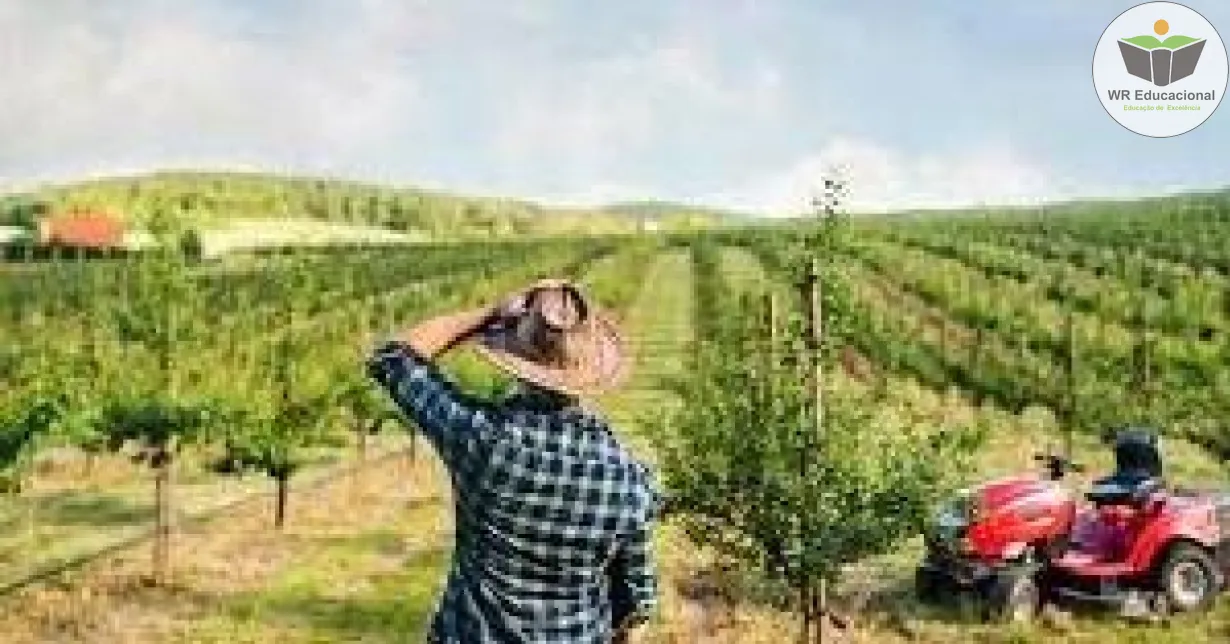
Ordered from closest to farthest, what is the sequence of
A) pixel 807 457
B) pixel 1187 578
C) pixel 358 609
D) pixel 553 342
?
pixel 553 342
pixel 807 457
pixel 1187 578
pixel 358 609

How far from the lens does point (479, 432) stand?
4.63m

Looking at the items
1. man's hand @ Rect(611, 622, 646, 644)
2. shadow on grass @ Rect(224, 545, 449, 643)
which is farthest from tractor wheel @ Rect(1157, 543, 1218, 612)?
man's hand @ Rect(611, 622, 646, 644)

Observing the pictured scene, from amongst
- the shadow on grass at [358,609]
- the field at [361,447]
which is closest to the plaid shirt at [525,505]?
the field at [361,447]

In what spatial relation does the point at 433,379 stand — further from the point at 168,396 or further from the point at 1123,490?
the point at 168,396

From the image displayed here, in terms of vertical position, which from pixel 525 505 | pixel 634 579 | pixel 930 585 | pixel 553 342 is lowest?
pixel 930 585

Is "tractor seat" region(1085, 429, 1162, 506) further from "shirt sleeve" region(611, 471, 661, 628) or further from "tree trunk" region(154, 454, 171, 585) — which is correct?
"shirt sleeve" region(611, 471, 661, 628)

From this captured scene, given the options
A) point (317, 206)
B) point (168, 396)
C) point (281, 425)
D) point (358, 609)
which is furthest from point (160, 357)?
point (317, 206)

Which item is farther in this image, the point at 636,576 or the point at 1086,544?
the point at 1086,544

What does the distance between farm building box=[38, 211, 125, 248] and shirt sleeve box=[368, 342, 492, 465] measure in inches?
3721

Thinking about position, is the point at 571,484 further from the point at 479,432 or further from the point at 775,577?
the point at 775,577

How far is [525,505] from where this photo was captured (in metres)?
4.68

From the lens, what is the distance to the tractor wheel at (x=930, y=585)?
14.2 m

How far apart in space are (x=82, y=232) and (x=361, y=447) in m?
77.4

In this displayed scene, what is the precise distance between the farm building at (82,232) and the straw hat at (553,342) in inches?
3725
